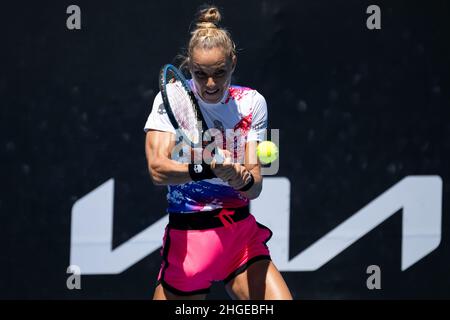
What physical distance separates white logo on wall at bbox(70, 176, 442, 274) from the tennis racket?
4.46ft

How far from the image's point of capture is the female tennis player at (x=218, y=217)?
3.63 m

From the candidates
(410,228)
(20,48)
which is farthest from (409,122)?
(20,48)

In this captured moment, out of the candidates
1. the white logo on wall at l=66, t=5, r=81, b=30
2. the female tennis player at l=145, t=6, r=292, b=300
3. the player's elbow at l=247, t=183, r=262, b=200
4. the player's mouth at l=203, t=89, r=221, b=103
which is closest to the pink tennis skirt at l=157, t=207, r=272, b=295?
the female tennis player at l=145, t=6, r=292, b=300

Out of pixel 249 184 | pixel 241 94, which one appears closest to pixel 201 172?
pixel 249 184

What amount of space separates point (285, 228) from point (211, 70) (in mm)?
1781

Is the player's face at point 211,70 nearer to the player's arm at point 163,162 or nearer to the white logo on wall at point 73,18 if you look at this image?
the player's arm at point 163,162

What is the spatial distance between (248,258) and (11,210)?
1614mm

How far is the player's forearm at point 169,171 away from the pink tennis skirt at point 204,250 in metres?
0.26

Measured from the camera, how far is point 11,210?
4793 mm

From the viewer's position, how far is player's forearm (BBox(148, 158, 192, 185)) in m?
3.46

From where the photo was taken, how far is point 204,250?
3.68 metres

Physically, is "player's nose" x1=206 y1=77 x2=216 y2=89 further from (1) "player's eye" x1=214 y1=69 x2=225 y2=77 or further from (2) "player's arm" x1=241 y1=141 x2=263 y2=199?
(2) "player's arm" x1=241 y1=141 x2=263 y2=199

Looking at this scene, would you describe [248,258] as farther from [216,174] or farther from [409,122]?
[409,122]

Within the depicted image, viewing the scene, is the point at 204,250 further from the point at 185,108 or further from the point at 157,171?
the point at 185,108
